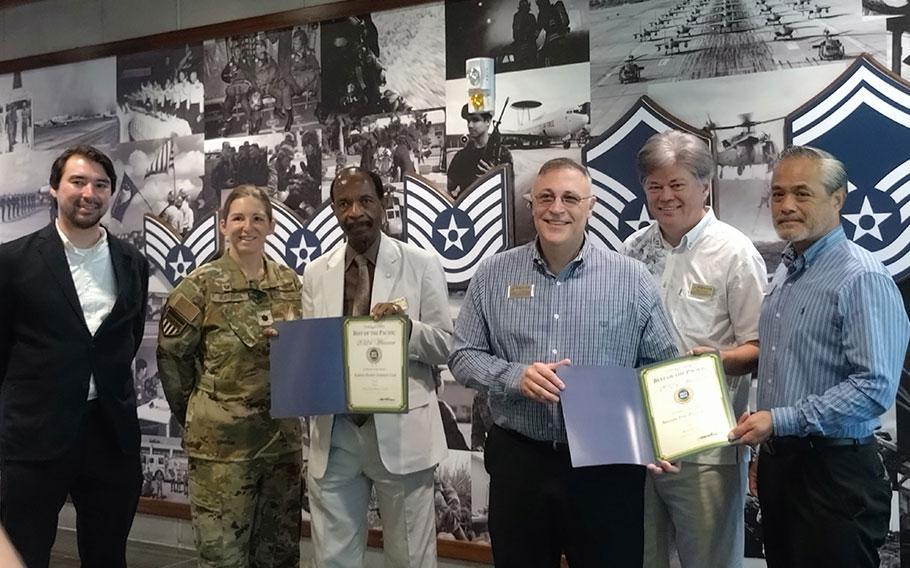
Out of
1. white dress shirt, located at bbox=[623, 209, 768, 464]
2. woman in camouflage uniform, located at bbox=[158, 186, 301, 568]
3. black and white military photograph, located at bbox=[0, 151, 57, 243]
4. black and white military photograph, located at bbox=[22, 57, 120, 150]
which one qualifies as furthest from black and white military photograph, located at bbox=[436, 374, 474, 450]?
black and white military photograph, located at bbox=[0, 151, 57, 243]

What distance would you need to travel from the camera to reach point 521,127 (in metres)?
3.86

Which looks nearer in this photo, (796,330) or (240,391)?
(796,330)

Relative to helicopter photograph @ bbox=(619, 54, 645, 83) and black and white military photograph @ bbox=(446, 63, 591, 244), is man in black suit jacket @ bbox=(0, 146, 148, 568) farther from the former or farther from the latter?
helicopter photograph @ bbox=(619, 54, 645, 83)

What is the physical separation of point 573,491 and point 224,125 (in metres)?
3.37

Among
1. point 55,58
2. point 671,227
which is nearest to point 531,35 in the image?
point 671,227

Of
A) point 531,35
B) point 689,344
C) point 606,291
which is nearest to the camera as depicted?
point 606,291

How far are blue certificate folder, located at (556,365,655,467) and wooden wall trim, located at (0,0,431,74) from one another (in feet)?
8.80

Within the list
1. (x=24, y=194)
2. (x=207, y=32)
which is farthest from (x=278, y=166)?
(x=24, y=194)

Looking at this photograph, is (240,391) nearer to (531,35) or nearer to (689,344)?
(689,344)

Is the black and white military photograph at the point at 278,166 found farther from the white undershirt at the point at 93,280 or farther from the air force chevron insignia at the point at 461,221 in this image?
the white undershirt at the point at 93,280

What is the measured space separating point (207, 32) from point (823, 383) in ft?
13.0

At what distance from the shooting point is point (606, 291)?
2.21 meters

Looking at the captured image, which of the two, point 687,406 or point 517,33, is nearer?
point 687,406

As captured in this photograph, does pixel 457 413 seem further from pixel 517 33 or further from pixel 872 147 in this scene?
pixel 872 147
